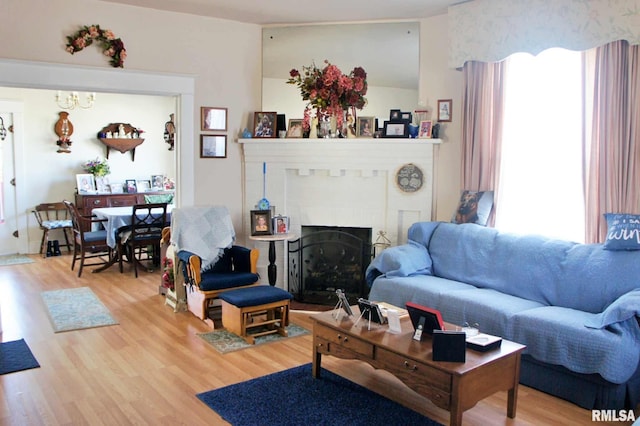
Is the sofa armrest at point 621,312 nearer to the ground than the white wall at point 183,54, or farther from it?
nearer to the ground

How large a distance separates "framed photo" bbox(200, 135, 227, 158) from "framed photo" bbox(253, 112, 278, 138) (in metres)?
0.34

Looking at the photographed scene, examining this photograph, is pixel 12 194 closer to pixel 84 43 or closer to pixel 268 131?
pixel 84 43

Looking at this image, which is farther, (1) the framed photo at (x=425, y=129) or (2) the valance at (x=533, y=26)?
(1) the framed photo at (x=425, y=129)

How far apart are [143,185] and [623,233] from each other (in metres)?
6.89

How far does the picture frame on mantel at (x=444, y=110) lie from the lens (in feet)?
16.1

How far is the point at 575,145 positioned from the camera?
4105mm

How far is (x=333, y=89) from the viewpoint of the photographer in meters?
4.76

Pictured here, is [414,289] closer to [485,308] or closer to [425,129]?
[485,308]

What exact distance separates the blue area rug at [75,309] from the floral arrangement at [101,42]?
2233 millimetres

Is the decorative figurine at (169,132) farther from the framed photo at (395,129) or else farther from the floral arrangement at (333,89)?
the framed photo at (395,129)
